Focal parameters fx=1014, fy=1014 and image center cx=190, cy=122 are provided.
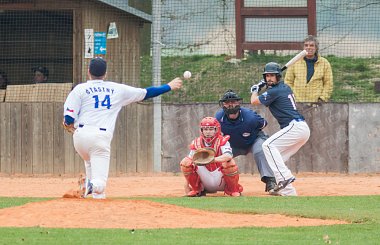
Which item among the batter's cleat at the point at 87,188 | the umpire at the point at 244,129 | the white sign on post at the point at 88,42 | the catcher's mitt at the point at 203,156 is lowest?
the batter's cleat at the point at 87,188

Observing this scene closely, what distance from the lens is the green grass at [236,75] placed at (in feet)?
61.0

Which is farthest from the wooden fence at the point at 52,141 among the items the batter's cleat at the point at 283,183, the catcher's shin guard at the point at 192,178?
the batter's cleat at the point at 283,183

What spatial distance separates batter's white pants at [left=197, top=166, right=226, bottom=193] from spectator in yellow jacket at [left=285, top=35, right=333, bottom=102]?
12.2 ft

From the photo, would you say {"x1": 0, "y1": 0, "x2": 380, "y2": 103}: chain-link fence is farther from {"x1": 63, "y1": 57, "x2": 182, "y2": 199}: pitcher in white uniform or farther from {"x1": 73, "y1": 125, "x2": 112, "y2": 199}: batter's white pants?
{"x1": 73, "y1": 125, "x2": 112, "y2": 199}: batter's white pants

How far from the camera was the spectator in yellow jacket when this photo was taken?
16625 mm

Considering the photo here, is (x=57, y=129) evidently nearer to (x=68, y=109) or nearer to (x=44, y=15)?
(x=44, y=15)

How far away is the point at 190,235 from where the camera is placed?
28.0 ft

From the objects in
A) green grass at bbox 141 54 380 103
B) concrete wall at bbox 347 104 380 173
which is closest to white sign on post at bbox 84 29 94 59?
green grass at bbox 141 54 380 103

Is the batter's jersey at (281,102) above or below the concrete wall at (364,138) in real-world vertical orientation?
above

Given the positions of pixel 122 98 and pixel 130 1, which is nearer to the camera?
pixel 122 98

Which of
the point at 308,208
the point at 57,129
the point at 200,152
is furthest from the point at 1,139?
the point at 308,208

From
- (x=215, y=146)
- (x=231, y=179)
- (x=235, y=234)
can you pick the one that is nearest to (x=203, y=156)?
(x=215, y=146)

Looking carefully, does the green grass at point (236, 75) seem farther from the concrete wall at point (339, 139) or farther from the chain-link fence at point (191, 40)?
the concrete wall at point (339, 139)

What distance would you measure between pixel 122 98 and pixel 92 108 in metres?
0.40
